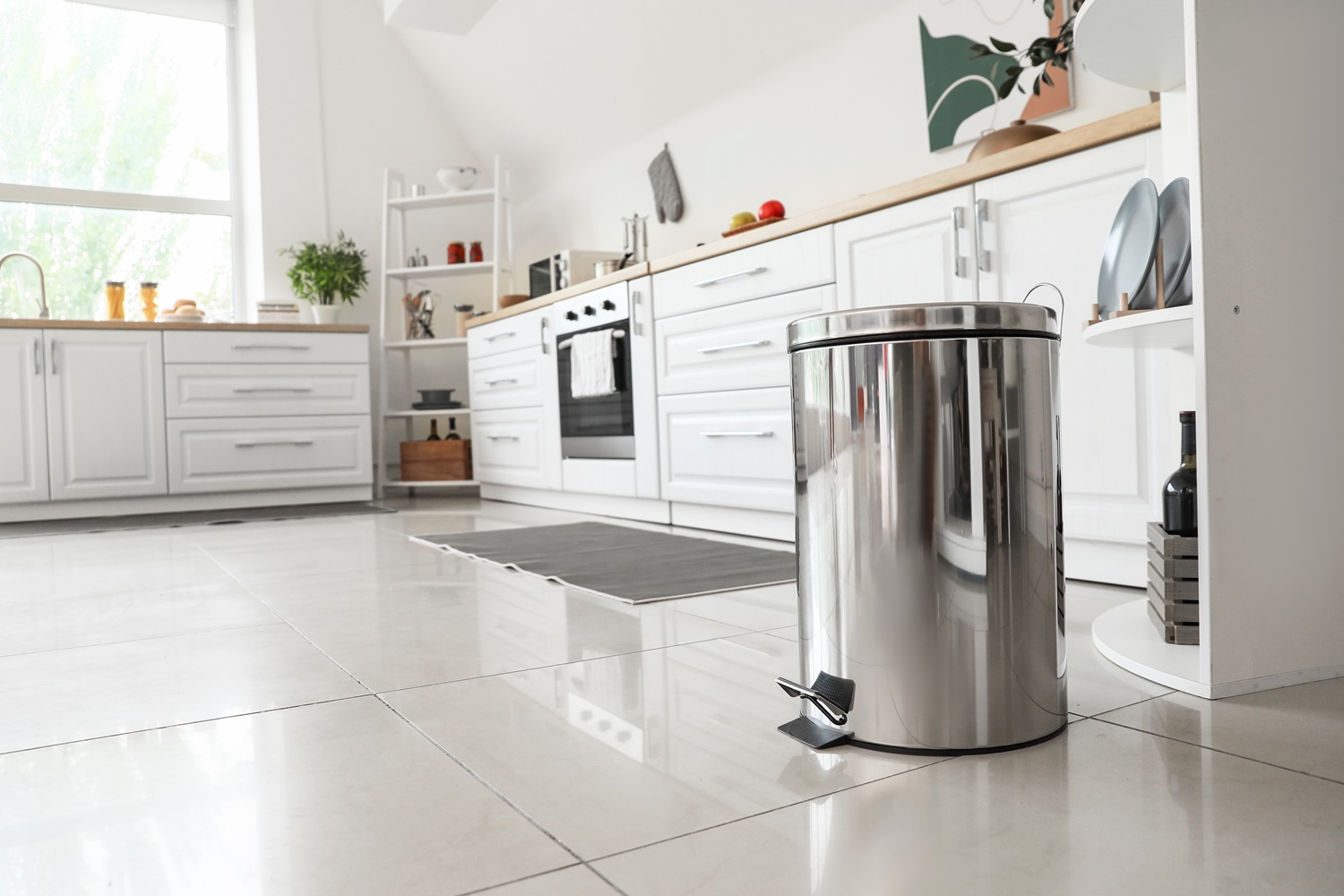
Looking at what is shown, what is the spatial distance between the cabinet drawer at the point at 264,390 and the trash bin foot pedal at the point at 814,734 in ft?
13.9

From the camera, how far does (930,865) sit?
81 centimetres

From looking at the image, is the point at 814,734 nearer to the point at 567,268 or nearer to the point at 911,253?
the point at 911,253

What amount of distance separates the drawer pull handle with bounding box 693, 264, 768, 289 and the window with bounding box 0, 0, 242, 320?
3.66m

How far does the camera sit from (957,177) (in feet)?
7.47

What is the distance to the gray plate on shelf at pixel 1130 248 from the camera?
5.41 ft

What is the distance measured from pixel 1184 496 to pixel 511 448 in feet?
12.3

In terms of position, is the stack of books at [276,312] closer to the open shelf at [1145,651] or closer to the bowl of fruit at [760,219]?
the bowl of fruit at [760,219]

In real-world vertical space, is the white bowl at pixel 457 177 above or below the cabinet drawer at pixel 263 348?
above

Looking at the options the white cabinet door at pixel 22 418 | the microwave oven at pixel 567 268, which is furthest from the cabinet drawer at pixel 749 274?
the white cabinet door at pixel 22 418

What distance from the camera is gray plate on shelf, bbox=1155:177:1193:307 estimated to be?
161cm

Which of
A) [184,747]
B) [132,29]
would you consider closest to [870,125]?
[184,747]

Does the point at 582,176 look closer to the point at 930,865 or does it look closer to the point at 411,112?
the point at 411,112

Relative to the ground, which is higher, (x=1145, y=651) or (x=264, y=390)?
(x=264, y=390)

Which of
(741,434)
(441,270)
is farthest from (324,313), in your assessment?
(741,434)
